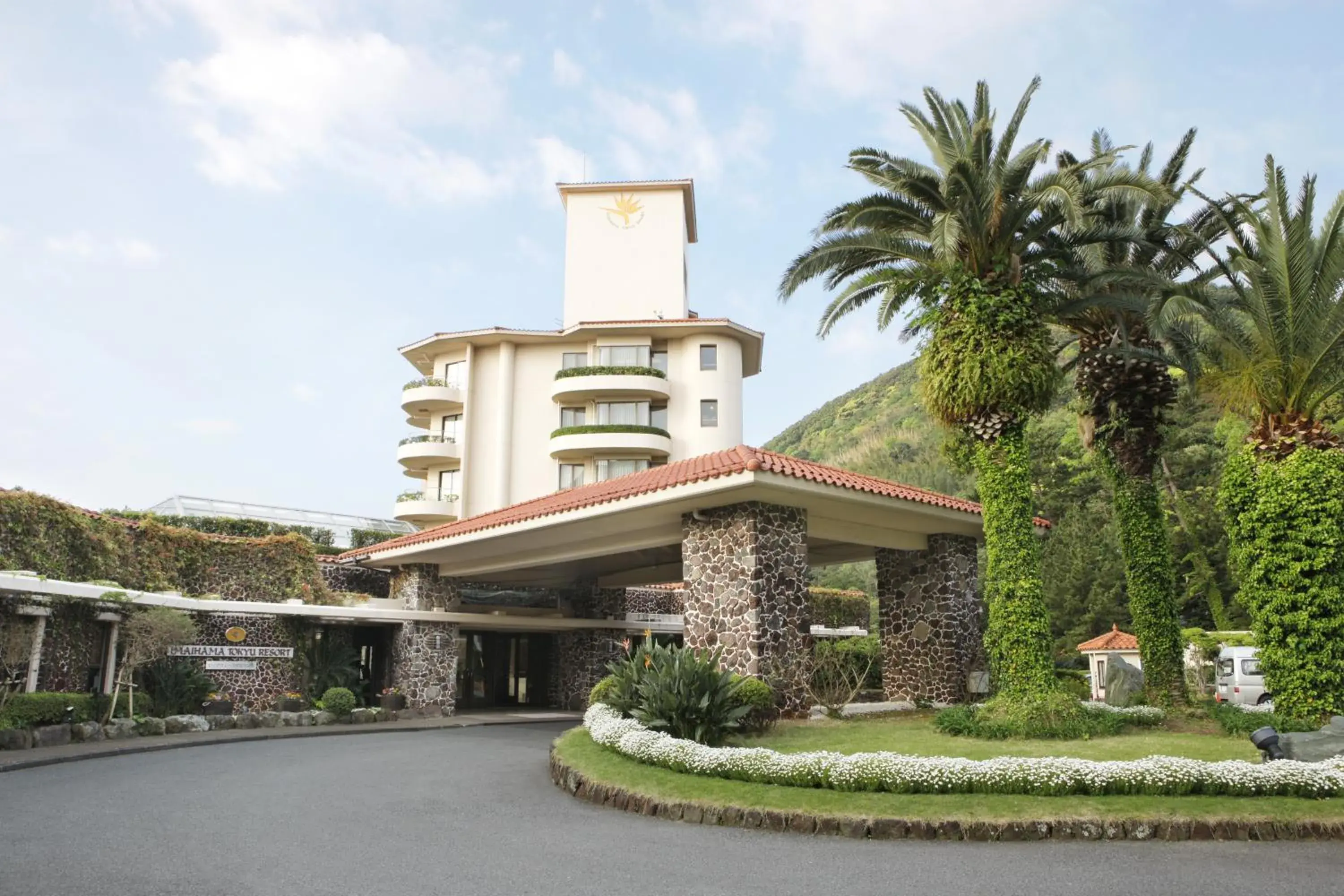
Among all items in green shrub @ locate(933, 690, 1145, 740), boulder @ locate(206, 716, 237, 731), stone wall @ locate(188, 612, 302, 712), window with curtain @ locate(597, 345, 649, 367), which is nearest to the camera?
green shrub @ locate(933, 690, 1145, 740)

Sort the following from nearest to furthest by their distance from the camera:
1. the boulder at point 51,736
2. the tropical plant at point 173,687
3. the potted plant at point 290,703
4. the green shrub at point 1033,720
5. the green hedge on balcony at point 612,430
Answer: the green shrub at point 1033,720 → the boulder at point 51,736 → the tropical plant at point 173,687 → the potted plant at point 290,703 → the green hedge on balcony at point 612,430

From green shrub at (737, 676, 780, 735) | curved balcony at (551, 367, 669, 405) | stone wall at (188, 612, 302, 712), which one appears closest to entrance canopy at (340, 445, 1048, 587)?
green shrub at (737, 676, 780, 735)

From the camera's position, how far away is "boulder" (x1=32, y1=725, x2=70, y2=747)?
14609 mm

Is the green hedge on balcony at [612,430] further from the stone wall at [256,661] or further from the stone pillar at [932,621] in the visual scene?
the stone pillar at [932,621]

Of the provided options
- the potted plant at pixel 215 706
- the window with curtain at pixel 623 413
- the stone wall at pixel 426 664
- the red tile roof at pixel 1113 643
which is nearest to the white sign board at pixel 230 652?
the potted plant at pixel 215 706

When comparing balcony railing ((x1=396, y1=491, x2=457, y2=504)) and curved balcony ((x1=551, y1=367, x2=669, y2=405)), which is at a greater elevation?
curved balcony ((x1=551, y1=367, x2=669, y2=405))

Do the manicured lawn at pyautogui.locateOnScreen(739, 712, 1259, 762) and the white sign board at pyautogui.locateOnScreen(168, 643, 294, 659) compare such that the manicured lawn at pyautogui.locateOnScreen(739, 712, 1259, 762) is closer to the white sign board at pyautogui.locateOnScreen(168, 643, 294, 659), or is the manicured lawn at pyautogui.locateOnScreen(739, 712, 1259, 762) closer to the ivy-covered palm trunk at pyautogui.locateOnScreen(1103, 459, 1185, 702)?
the ivy-covered palm trunk at pyautogui.locateOnScreen(1103, 459, 1185, 702)

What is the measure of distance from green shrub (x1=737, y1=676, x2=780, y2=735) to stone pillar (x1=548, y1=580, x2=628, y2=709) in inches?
523

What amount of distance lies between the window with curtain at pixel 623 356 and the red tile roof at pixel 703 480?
21.9 meters

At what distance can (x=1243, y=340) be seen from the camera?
13.6 meters

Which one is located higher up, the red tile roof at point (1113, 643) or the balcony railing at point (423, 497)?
the balcony railing at point (423, 497)

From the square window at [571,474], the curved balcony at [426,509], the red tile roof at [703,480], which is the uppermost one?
the square window at [571,474]

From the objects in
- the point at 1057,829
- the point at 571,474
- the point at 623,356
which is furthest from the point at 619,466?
the point at 1057,829

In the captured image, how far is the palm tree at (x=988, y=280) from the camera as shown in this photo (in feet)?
44.5
